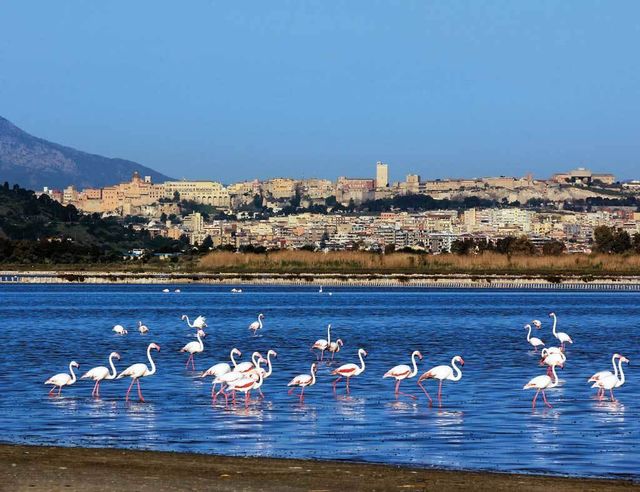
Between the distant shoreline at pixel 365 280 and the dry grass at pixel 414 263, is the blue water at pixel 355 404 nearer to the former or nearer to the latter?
the distant shoreline at pixel 365 280

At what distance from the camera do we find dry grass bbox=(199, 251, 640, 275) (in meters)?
137

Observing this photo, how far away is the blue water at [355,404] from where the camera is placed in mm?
20406

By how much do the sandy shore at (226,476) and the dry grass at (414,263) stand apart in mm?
118634

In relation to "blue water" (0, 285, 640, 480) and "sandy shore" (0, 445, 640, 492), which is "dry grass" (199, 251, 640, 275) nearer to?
"blue water" (0, 285, 640, 480)

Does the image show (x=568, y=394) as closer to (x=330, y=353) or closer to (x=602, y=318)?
(x=330, y=353)

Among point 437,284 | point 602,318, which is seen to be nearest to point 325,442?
point 602,318

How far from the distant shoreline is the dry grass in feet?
14.5

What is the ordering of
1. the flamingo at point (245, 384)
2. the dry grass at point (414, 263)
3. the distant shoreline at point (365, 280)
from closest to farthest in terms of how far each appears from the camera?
the flamingo at point (245, 384) < the distant shoreline at point (365, 280) < the dry grass at point (414, 263)

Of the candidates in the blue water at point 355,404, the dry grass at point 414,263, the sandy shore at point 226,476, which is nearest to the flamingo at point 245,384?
the blue water at point 355,404

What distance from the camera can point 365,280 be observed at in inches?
5197

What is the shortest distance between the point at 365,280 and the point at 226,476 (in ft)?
379

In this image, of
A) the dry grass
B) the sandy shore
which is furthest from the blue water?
the dry grass

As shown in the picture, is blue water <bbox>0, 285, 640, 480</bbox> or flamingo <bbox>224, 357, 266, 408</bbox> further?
flamingo <bbox>224, 357, 266, 408</bbox>

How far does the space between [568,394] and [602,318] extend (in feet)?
131
